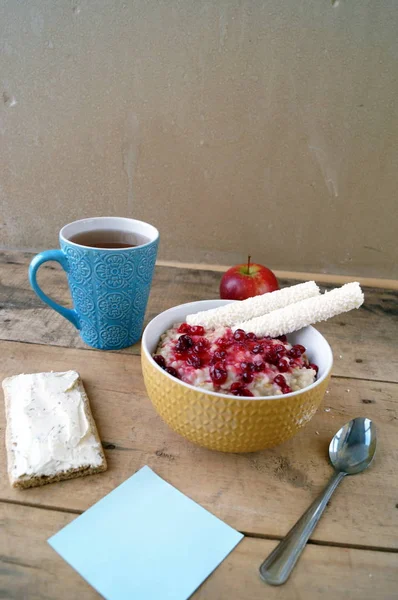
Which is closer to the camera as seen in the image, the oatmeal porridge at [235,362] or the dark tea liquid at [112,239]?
the oatmeal porridge at [235,362]

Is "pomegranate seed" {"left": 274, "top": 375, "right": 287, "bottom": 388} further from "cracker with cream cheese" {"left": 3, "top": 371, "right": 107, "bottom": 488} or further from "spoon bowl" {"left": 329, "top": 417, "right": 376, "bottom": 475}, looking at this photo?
"cracker with cream cheese" {"left": 3, "top": 371, "right": 107, "bottom": 488}

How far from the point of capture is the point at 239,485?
1.73 ft

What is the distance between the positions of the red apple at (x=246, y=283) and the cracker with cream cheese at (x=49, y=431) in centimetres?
39

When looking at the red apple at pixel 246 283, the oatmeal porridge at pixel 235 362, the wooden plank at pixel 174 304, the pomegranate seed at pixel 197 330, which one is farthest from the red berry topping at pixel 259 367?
the red apple at pixel 246 283

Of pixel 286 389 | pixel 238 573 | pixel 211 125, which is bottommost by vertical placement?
pixel 238 573

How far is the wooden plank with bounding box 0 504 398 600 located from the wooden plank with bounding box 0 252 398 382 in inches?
13.4

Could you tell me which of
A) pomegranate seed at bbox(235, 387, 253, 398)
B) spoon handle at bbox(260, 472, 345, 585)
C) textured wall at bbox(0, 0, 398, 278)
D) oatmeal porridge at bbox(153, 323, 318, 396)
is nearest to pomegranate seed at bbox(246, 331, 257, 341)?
oatmeal porridge at bbox(153, 323, 318, 396)

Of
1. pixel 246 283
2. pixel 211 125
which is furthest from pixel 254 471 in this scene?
pixel 211 125

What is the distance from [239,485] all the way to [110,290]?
35cm

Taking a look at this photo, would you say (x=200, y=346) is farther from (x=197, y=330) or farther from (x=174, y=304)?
(x=174, y=304)

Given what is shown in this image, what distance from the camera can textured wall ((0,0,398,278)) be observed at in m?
0.93

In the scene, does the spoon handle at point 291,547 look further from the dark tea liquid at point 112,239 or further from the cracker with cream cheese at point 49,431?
the dark tea liquid at point 112,239

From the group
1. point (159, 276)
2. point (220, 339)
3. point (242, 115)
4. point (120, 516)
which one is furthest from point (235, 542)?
point (242, 115)

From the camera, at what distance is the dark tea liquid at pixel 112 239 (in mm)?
776
